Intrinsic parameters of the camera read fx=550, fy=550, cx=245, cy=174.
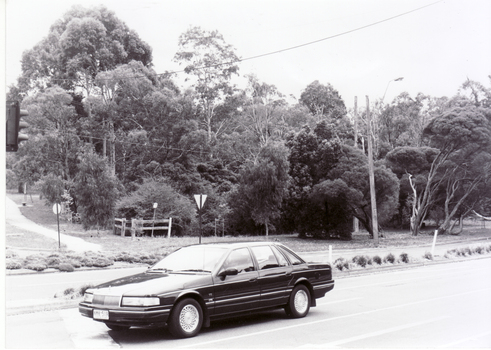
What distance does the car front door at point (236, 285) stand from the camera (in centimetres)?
895

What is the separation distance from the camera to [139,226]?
1407 inches

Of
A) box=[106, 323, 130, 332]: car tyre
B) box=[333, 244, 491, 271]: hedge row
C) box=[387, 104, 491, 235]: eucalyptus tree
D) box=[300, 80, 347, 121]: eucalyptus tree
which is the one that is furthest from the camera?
box=[300, 80, 347, 121]: eucalyptus tree

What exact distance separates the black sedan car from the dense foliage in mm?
24268

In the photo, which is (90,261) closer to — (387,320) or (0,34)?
(0,34)

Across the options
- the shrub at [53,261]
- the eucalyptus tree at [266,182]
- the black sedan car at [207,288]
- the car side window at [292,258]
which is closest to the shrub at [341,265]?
the black sedan car at [207,288]

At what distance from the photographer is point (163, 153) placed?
152 feet

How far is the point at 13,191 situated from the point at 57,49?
602 inches

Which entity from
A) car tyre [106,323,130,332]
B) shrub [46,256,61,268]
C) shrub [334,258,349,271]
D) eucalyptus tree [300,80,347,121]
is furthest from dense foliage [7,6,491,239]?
car tyre [106,323,130,332]

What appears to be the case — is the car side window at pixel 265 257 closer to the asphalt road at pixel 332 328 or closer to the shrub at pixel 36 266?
the asphalt road at pixel 332 328

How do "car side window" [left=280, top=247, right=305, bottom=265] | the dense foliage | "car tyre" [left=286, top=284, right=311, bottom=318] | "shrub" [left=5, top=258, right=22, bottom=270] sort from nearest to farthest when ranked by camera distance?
1. "car tyre" [left=286, top=284, right=311, bottom=318]
2. "car side window" [left=280, top=247, right=305, bottom=265]
3. "shrub" [left=5, top=258, right=22, bottom=270]
4. the dense foliage

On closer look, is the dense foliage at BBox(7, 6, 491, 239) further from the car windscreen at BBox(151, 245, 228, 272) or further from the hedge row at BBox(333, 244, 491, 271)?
the car windscreen at BBox(151, 245, 228, 272)

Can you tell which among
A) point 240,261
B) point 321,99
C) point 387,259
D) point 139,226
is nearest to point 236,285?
point 240,261

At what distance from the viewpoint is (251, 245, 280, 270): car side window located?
9.89 m

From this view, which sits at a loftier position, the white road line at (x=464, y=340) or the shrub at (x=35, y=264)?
the shrub at (x=35, y=264)
